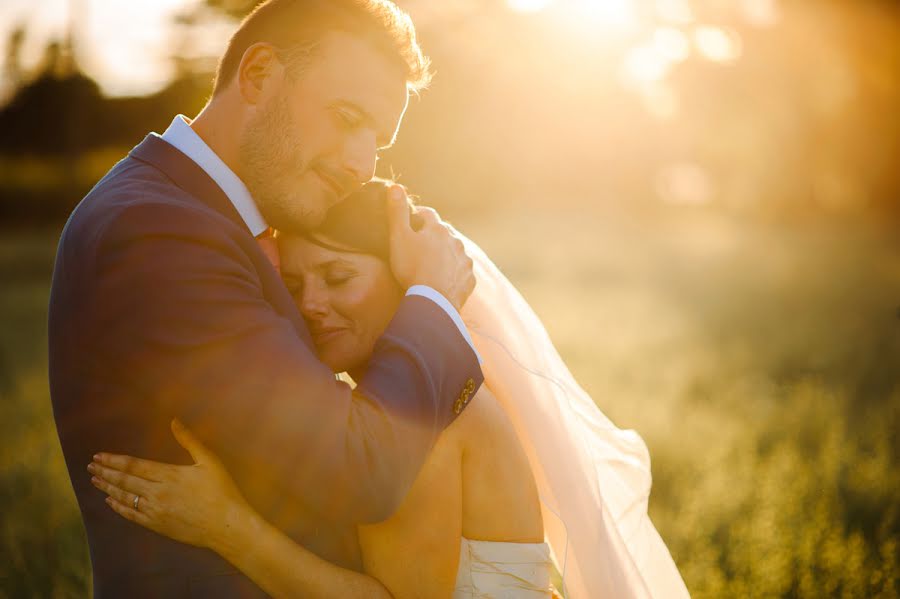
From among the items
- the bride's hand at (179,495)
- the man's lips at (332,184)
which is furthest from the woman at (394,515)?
the man's lips at (332,184)

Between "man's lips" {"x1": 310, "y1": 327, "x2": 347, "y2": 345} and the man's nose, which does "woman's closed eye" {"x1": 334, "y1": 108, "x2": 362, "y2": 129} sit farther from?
"man's lips" {"x1": 310, "y1": 327, "x2": 347, "y2": 345}

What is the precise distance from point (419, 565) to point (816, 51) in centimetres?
1057

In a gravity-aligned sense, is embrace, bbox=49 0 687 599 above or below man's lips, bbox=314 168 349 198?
below

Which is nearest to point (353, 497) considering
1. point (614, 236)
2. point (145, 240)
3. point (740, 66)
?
point (145, 240)

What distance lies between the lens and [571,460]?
2844 mm

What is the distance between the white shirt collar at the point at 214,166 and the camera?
240 cm

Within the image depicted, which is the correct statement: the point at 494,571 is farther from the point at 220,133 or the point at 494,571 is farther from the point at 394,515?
the point at 220,133

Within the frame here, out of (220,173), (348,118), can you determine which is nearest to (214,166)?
(220,173)

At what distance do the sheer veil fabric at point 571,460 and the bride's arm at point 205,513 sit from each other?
38.7 inches

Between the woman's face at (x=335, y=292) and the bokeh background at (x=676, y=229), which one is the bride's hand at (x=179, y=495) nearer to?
the woman's face at (x=335, y=292)

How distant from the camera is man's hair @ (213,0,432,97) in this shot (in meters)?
2.60

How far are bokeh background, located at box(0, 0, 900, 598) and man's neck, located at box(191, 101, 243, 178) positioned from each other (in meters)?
3.67

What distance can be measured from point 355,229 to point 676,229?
34449mm

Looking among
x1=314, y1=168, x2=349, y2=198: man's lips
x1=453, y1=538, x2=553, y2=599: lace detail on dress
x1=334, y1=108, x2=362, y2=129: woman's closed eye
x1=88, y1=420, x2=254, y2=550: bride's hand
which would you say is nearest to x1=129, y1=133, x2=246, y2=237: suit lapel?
x1=314, y1=168, x2=349, y2=198: man's lips
